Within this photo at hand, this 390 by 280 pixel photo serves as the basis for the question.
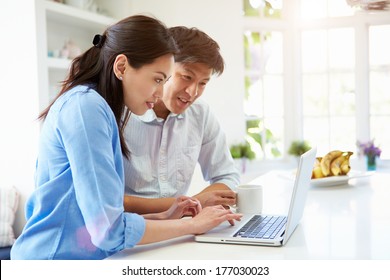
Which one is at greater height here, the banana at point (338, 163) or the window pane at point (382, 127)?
the window pane at point (382, 127)

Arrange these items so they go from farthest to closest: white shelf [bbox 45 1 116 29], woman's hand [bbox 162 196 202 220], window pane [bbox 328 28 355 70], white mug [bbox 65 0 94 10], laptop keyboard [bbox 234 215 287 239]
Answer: white mug [bbox 65 0 94 10], white shelf [bbox 45 1 116 29], window pane [bbox 328 28 355 70], woman's hand [bbox 162 196 202 220], laptop keyboard [bbox 234 215 287 239]

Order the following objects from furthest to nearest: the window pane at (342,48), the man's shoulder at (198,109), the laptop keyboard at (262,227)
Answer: the window pane at (342,48) < the man's shoulder at (198,109) < the laptop keyboard at (262,227)

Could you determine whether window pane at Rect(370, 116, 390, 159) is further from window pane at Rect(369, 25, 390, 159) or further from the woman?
the woman

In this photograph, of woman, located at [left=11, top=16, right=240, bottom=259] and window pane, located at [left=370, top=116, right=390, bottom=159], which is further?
window pane, located at [left=370, top=116, right=390, bottom=159]

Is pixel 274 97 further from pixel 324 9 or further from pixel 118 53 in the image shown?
pixel 118 53

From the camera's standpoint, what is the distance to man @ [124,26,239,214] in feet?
4.17

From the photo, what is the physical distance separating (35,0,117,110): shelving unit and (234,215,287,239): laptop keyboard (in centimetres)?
154

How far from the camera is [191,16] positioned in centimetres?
200

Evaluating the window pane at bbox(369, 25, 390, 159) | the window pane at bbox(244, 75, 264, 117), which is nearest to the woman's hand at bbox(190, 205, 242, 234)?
the window pane at bbox(369, 25, 390, 159)

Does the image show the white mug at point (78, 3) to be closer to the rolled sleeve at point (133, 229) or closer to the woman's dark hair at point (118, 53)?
the woman's dark hair at point (118, 53)

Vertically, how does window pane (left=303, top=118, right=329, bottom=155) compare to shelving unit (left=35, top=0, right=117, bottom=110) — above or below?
below

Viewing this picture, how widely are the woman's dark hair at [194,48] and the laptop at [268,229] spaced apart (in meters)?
0.44

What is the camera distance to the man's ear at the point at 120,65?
92cm

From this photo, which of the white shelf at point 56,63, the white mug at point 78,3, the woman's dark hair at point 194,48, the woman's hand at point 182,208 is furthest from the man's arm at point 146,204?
the white mug at point 78,3
